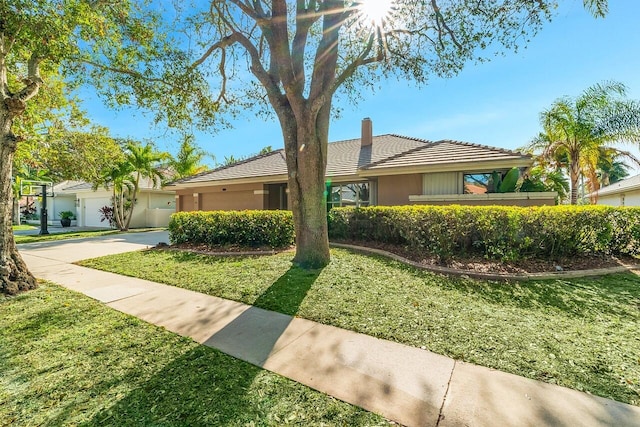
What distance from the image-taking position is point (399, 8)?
25.5 feet

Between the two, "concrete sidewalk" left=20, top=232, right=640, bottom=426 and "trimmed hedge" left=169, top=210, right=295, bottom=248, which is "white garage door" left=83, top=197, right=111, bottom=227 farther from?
"concrete sidewalk" left=20, top=232, right=640, bottom=426

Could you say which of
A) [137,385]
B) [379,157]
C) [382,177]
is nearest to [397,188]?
[382,177]

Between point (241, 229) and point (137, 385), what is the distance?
728 centimetres

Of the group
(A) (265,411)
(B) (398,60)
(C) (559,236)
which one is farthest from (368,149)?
(A) (265,411)

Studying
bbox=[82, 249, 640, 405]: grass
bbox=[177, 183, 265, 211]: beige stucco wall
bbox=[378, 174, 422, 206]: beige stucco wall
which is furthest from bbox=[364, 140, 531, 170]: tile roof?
bbox=[177, 183, 265, 211]: beige stucco wall

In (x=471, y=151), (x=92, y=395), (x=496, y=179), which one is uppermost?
(x=471, y=151)

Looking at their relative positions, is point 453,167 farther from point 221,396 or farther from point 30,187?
point 30,187

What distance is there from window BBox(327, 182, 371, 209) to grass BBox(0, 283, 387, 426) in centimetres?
1026

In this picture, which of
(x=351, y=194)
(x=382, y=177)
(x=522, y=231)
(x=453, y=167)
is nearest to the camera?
(x=522, y=231)

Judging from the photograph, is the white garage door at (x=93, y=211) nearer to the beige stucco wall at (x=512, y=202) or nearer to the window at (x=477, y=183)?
the beige stucco wall at (x=512, y=202)

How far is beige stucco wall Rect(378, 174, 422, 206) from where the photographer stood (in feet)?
39.3

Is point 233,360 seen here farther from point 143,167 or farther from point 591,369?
point 143,167

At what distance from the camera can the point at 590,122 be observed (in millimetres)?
12578

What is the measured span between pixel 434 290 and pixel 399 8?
726cm
